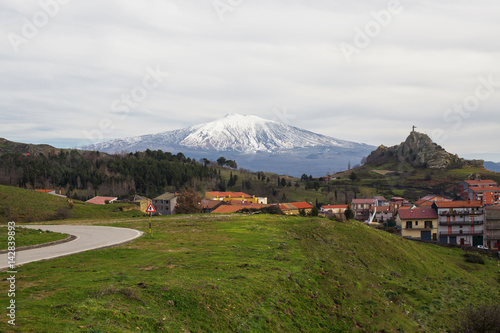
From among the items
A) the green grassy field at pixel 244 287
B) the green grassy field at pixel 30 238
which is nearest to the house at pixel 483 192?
the green grassy field at pixel 244 287

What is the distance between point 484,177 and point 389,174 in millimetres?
45697

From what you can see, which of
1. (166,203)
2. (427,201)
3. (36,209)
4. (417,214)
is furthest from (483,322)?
(427,201)

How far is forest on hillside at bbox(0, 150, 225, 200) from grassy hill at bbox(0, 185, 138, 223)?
168 ft

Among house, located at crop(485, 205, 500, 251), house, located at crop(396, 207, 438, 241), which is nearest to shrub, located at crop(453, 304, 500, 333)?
house, located at crop(396, 207, 438, 241)

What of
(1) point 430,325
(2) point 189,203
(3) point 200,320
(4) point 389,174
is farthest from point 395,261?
(4) point 389,174

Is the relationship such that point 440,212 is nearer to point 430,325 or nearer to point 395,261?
point 395,261

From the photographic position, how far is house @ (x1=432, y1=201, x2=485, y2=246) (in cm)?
7569

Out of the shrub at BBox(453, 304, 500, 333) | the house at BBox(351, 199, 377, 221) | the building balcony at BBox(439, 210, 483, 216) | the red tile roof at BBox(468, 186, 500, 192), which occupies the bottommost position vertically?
the house at BBox(351, 199, 377, 221)

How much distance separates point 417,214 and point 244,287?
69606 mm

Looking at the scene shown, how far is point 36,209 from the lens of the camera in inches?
2404

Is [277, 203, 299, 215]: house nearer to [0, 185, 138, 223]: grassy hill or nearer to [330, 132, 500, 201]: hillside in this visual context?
[0, 185, 138, 223]: grassy hill

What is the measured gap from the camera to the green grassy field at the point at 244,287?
1180 cm

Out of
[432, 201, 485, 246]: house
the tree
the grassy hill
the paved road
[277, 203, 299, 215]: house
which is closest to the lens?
the paved road

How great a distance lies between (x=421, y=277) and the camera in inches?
1227
